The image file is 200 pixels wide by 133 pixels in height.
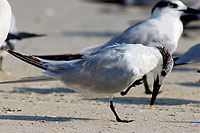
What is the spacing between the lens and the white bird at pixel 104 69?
4.30 m

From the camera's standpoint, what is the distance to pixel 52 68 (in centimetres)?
441

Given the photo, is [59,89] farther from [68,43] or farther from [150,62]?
[68,43]

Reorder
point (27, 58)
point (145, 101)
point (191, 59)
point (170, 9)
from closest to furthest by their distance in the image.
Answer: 1. point (27, 58)
2. point (145, 101)
3. point (191, 59)
4. point (170, 9)

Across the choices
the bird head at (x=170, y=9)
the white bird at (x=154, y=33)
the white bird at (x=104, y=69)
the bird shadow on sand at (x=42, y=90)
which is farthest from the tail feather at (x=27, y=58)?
the bird head at (x=170, y=9)

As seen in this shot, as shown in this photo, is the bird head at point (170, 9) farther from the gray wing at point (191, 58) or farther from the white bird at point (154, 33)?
the gray wing at point (191, 58)

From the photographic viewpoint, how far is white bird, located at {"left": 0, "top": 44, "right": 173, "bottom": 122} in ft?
14.1

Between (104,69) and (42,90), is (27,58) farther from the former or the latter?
(42,90)

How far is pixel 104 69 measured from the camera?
171 inches

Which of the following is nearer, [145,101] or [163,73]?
[163,73]

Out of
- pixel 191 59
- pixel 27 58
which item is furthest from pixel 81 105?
pixel 191 59

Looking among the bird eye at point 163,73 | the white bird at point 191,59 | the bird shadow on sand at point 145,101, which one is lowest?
the bird shadow on sand at point 145,101

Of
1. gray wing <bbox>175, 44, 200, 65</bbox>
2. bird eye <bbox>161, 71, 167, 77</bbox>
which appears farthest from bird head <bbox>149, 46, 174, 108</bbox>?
gray wing <bbox>175, 44, 200, 65</bbox>

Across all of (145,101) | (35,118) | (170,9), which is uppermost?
(170,9)

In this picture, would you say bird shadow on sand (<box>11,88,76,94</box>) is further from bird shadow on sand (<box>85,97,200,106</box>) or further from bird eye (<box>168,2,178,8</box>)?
bird eye (<box>168,2,178,8</box>)
